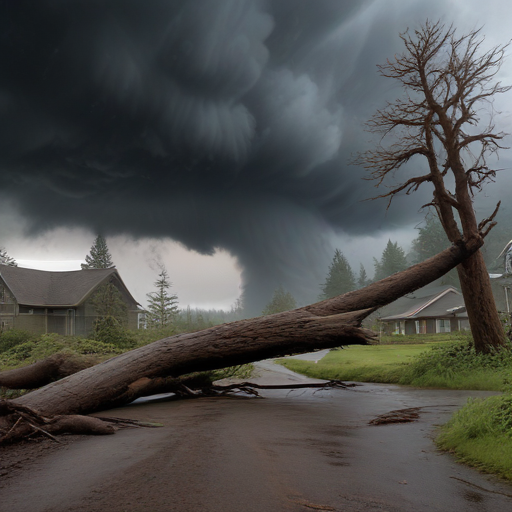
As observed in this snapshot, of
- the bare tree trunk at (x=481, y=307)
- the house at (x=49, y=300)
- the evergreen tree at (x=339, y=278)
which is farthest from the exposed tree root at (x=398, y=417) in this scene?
the evergreen tree at (x=339, y=278)

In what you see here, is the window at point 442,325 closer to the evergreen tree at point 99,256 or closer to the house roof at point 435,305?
the house roof at point 435,305

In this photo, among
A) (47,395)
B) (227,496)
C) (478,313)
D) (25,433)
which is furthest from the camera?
(478,313)

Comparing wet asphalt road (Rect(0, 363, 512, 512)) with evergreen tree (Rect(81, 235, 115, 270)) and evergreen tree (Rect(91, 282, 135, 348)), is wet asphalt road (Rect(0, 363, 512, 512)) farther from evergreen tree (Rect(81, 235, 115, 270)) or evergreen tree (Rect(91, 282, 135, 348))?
evergreen tree (Rect(81, 235, 115, 270))

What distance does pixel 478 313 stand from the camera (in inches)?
499

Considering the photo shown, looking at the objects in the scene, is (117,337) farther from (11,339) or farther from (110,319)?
(11,339)

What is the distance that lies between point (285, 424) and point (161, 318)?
3295cm

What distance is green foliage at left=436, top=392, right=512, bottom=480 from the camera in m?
4.14

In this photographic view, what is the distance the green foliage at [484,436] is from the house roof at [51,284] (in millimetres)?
33481

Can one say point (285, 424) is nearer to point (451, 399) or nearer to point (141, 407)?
point (141, 407)

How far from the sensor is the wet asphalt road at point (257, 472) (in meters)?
3.11

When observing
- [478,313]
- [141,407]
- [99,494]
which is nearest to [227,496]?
[99,494]

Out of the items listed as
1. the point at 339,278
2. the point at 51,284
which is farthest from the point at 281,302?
the point at 51,284

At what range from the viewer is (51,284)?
1490 inches

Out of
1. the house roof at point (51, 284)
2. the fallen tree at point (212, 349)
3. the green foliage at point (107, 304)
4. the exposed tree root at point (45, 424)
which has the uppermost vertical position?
the house roof at point (51, 284)
